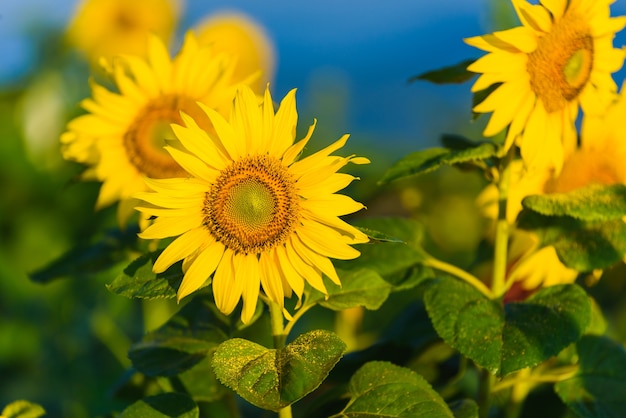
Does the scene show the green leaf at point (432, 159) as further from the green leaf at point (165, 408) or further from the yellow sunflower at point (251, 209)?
the green leaf at point (165, 408)

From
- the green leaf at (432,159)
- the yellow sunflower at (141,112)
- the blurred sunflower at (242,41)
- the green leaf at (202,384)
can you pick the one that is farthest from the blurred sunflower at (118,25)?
the green leaf at (432,159)

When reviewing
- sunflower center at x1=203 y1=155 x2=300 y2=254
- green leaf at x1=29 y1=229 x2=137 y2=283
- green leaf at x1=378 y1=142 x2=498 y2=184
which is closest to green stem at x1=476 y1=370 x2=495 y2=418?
green leaf at x1=378 y1=142 x2=498 y2=184

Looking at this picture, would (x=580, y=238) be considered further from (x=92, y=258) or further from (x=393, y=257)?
(x=92, y=258)

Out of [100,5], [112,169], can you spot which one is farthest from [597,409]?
[100,5]

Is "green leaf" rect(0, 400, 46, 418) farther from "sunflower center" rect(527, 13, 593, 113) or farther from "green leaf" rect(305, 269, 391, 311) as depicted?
"sunflower center" rect(527, 13, 593, 113)

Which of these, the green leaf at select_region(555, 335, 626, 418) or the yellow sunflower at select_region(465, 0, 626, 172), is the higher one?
the yellow sunflower at select_region(465, 0, 626, 172)

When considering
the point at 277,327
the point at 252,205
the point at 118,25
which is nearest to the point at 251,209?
the point at 252,205
